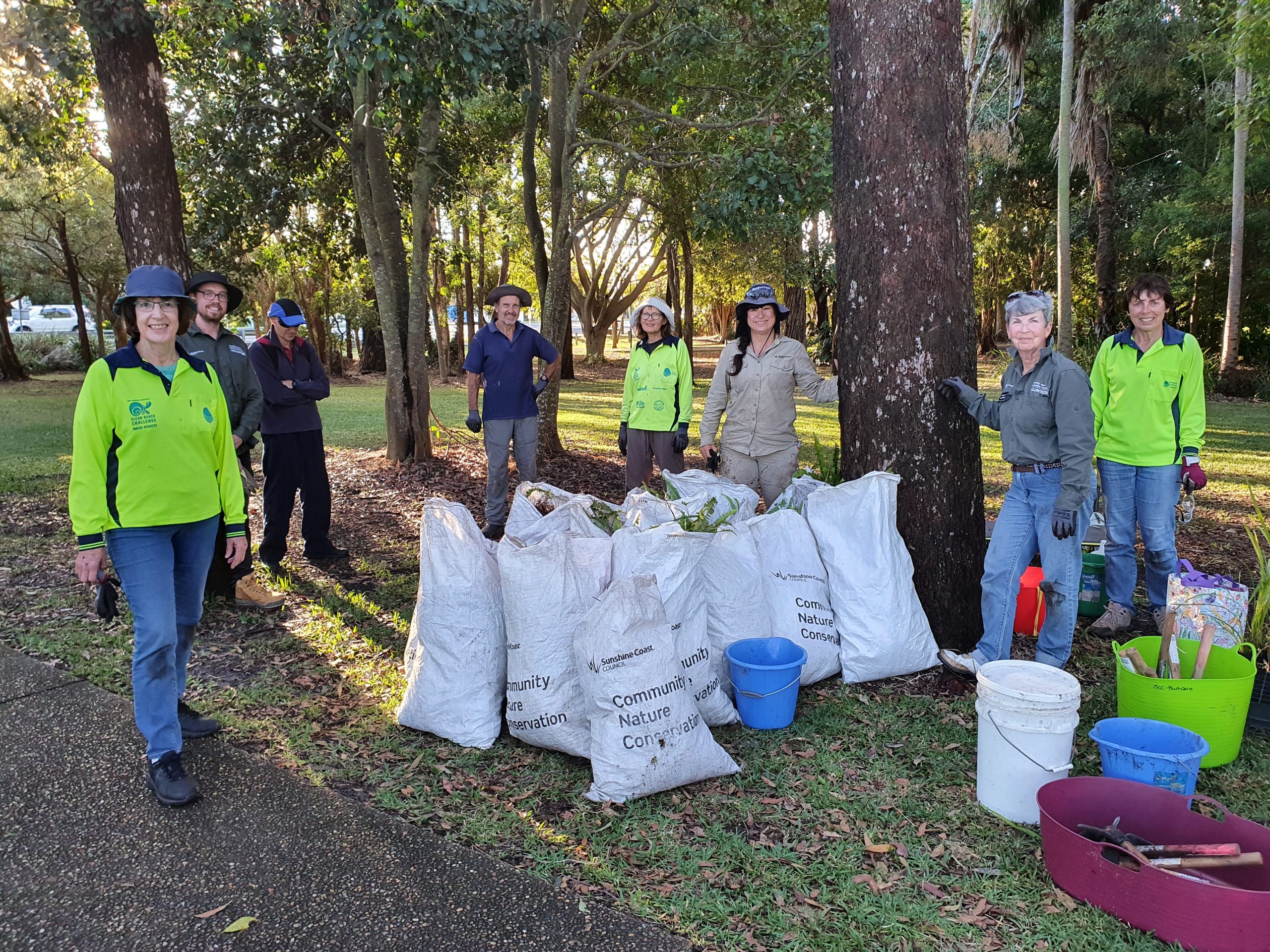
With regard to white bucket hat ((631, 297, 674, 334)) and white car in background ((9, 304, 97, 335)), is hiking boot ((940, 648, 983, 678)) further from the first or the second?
white car in background ((9, 304, 97, 335))

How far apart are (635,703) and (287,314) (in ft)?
13.2

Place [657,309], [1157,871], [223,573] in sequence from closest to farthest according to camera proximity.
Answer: [1157,871] < [223,573] < [657,309]

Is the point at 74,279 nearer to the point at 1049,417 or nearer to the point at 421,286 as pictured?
the point at 421,286

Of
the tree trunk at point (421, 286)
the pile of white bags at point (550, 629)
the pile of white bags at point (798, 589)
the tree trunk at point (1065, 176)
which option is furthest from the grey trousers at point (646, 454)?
the tree trunk at point (1065, 176)

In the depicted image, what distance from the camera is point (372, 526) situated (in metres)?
7.31

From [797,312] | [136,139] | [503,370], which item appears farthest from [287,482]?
[797,312]

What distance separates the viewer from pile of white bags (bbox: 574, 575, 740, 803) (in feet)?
10.1

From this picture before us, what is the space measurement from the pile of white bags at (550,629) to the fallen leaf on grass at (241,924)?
117 centimetres

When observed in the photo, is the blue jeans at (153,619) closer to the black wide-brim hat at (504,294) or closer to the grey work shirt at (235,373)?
the grey work shirt at (235,373)

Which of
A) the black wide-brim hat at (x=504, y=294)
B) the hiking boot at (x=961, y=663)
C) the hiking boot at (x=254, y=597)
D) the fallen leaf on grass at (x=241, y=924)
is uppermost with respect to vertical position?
the black wide-brim hat at (x=504, y=294)

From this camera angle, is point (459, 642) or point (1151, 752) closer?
point (1151, 752)

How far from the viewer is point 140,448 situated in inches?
121

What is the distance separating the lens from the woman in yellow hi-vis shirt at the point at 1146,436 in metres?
4.40

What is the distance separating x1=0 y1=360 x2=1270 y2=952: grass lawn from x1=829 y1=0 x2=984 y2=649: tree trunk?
0.75 meters
